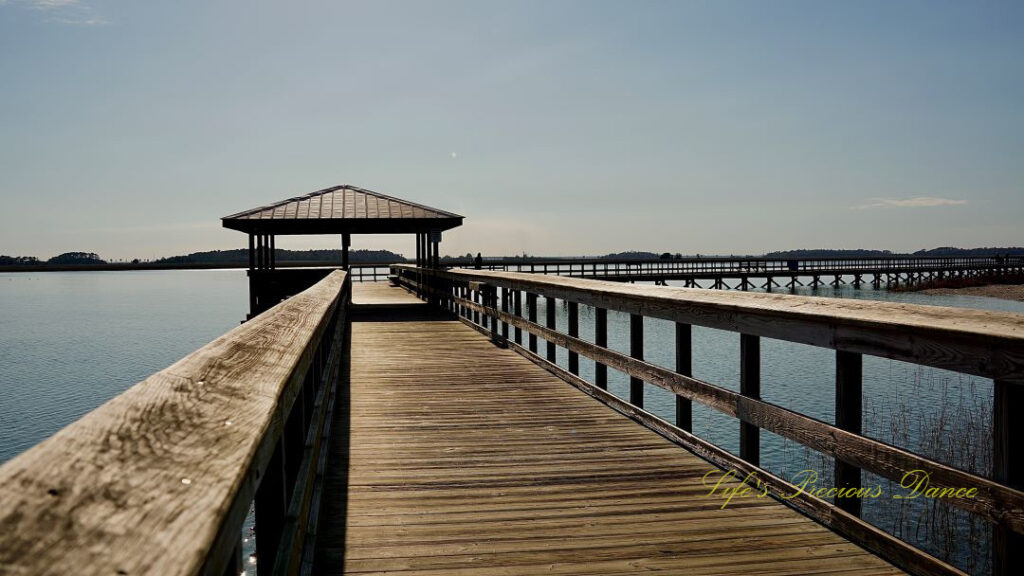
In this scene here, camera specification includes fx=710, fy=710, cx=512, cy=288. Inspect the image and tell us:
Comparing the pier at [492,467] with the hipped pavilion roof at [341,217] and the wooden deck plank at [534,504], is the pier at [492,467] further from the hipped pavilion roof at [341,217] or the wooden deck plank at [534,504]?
the hipped pavilion roof at [341,217]

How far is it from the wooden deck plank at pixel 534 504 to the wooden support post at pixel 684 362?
0.21m

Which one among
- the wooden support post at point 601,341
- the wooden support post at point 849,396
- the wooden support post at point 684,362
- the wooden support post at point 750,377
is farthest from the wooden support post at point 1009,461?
the wooden support post at point 601,341

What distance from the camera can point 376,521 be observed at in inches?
140

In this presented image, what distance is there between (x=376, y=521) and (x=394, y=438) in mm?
1734

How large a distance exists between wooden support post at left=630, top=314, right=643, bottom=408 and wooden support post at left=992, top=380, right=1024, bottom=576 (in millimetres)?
3072

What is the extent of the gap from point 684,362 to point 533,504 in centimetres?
160

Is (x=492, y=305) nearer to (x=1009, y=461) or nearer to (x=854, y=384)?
(x=854, y=384)

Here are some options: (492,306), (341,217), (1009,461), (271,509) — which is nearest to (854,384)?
(1009,461)

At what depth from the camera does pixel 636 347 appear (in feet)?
18.9

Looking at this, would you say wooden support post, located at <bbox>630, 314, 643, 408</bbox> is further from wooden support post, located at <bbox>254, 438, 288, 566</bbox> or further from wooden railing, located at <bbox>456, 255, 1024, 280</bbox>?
wooden railing, located at <bbox>456, 255, 1024, 280</bbox>

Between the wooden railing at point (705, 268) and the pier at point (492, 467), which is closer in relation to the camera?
the pier at point (492, 467)

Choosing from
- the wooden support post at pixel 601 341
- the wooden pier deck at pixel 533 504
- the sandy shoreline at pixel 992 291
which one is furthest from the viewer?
the sandy shoreline at pixel 992 291

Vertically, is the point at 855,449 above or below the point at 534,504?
above

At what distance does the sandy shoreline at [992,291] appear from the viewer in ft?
150
